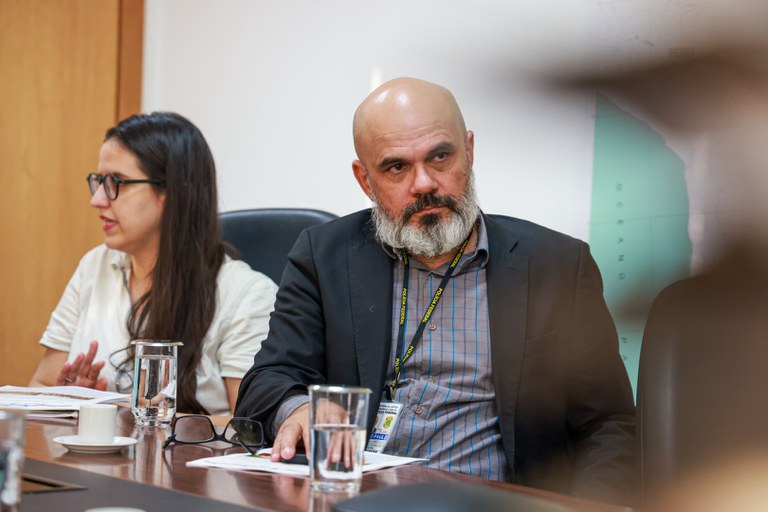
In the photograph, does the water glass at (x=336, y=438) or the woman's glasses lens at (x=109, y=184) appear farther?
the woman's glasses lens at (x=109, y=184)

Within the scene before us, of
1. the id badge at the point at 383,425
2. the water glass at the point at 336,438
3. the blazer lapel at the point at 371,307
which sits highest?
the blazer lapel at the point at 371,307

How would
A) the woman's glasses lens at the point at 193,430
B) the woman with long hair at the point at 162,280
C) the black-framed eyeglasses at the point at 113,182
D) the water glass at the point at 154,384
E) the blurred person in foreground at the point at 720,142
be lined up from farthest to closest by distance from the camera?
the black-framed eyeglasses at the point at 113,182
the woman with long hair at the point at 162,280
the water glass at the point at 154,384
the woman's glasses lens at the point at 193,430
the blurred person in foreground at the point at 720,142

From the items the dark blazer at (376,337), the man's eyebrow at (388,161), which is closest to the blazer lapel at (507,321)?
the dark blazer at (376,337)

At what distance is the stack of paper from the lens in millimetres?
1481

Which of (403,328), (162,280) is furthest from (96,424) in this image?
(162,280)

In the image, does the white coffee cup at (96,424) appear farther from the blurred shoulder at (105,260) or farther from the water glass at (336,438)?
the blurred shoulder at (105,260)

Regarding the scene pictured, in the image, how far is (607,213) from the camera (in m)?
0.26

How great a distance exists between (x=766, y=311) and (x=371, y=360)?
1.34 metres

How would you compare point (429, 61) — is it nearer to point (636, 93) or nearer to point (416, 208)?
point (636, 93)

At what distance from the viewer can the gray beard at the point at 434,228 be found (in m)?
1.62

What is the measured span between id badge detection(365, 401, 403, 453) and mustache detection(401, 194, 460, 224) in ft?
1.10

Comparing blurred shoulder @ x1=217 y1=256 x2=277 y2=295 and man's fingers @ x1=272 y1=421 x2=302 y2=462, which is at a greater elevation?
blurred shoulder @ x1=217 y1=256 x2=277 y2=295

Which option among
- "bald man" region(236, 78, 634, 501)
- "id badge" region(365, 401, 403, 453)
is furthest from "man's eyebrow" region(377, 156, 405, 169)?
"id badge" region(365, 401, 403, 453)

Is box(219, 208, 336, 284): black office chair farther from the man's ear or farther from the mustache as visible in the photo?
the mustache
